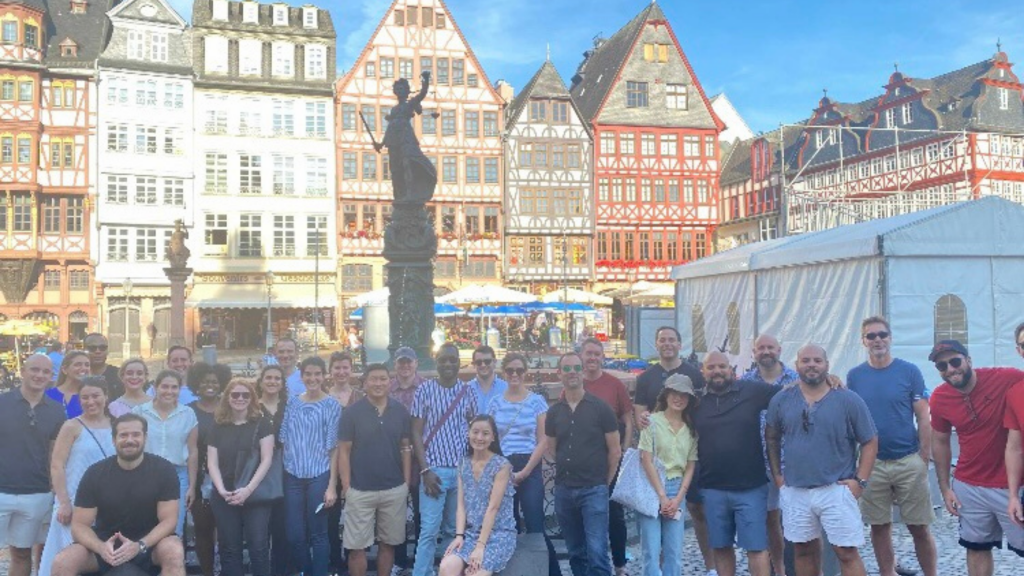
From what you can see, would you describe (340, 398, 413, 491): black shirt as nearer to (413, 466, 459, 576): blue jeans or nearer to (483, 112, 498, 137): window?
(413, 466, 459, 576): blue jeans

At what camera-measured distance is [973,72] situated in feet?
129

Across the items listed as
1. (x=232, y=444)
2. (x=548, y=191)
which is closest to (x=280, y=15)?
(x=548, y=191)

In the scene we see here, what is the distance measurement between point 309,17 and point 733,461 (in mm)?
38705

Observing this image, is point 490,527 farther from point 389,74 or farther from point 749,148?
point 749,148

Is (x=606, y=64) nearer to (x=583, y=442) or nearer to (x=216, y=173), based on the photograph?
(x=216, y=173)

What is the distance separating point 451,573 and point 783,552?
2603 millimetres

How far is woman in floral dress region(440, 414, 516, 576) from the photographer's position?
545 cm

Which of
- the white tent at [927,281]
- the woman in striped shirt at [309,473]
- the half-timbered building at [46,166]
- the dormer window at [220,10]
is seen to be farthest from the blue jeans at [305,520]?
the dormer window at [220,10]

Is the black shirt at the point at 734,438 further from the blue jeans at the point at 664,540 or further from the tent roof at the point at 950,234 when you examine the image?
the tent roof at the point at 950,234

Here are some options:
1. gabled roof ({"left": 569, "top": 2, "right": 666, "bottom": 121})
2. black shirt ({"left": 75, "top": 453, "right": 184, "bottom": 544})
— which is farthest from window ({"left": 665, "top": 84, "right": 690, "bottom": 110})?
black shirt ({"left": 75, "top": 453, "right": 184, "bottom": 544})

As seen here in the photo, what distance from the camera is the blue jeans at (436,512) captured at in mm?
6149

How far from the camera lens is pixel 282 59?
39.2 meters

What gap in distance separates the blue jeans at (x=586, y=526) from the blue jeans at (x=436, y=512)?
0.82m

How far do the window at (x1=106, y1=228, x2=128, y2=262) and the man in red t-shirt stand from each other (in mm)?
36361
